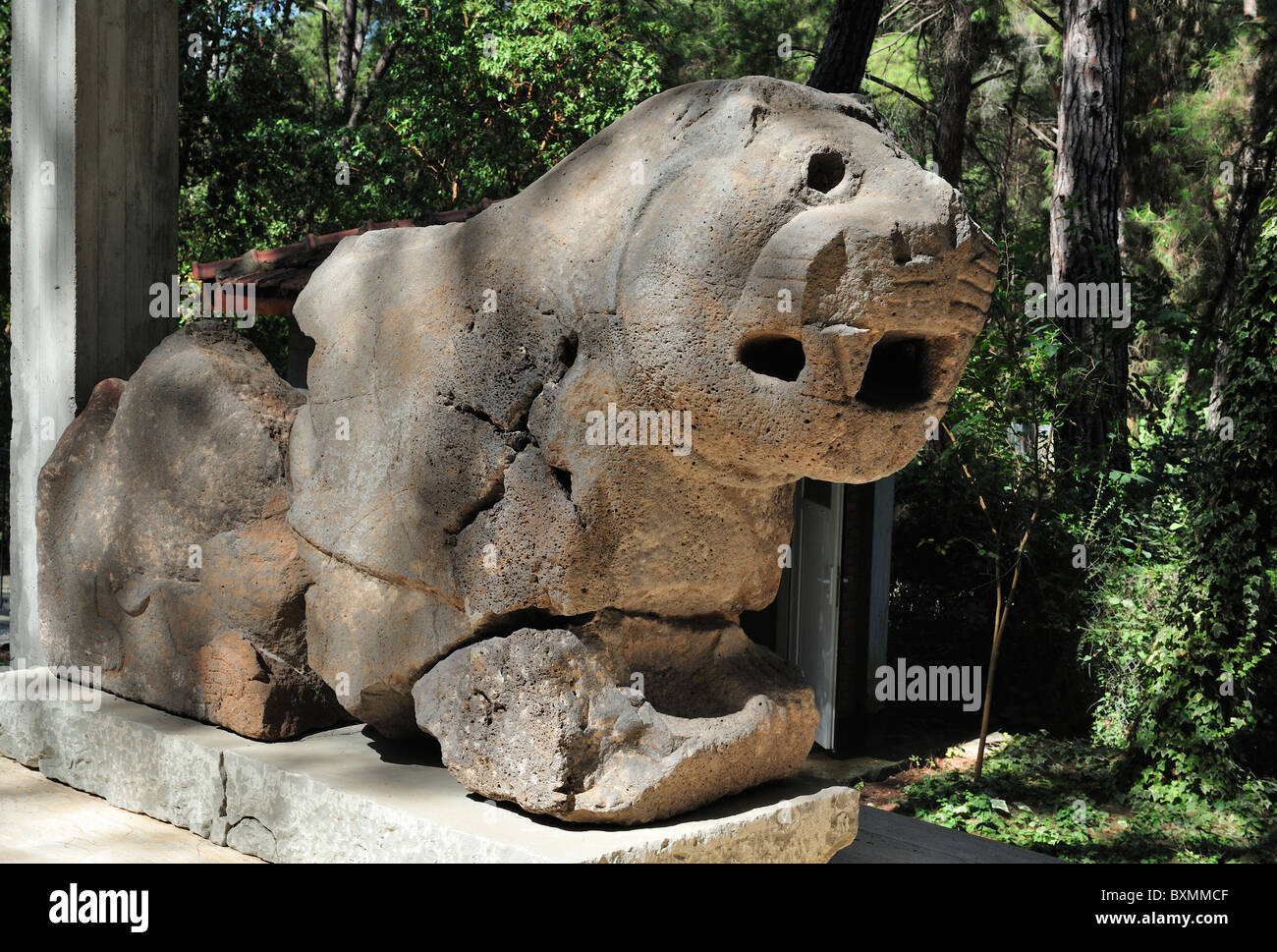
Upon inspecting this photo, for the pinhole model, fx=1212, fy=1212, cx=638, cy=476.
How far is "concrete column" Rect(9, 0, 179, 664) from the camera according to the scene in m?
4.66

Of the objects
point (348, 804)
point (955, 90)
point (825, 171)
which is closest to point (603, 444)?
point (825, 171)

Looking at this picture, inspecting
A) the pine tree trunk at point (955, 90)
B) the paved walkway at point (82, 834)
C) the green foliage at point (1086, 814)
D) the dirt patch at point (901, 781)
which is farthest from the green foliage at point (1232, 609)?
the pine tree trunk at point (955, 90)

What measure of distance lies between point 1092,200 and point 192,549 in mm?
7442

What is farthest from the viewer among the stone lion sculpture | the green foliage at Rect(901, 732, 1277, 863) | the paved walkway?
the green foliage at Rect(901, 732, 1277, 863)

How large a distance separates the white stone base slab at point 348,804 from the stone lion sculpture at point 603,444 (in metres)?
0.08

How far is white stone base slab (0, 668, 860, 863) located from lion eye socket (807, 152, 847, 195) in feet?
5.31

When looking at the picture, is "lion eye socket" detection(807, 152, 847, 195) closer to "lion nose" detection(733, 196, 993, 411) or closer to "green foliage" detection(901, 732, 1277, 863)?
"lion nose" detection(733, 196, 993, 411)

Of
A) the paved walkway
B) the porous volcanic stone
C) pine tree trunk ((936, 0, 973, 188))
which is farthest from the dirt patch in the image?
pine tree trunk ((936, 0, 973, 188))

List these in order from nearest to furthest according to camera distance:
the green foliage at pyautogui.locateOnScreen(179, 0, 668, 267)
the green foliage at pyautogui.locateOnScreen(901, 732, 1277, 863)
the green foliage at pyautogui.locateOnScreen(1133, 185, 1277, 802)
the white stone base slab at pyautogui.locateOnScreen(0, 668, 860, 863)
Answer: the white stone base slab at pyautogui.locateOnScreen(0, 668, 860, 863)
the green foliage at pyautogui.locateOnScreen(901, 732, 1277, 863)
the green foliage at pyautogui.locateOnScreen(1133, 185, 1277, 802)
the green foliage at pyautogui.locateOnScreen(179, 0, 668, 267)

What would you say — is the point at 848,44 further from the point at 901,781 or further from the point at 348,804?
the point at 348,804

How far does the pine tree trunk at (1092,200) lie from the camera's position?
8.59 metres

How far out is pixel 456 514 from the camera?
326 cm

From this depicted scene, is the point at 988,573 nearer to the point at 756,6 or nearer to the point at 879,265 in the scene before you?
the point at 879,265

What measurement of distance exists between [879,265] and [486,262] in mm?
1094
